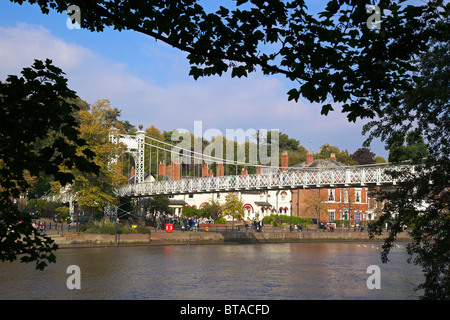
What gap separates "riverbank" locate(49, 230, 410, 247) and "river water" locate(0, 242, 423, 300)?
7.96ft

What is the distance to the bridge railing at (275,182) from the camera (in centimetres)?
4950

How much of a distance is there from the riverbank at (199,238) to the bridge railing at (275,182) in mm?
5424

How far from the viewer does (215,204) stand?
73500 millimetres

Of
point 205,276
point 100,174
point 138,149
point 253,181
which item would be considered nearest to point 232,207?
point 253,181

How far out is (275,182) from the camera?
56125 millimetres

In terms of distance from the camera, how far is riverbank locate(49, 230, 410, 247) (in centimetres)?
4272

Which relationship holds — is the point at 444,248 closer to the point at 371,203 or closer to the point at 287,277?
the point at 287,277

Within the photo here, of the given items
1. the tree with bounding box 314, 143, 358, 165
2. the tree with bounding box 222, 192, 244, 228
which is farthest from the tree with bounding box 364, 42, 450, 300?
the tree with bounding box 314, 143, 358, 165

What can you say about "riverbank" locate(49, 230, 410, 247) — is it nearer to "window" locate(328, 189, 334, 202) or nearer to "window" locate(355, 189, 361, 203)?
"window" locate(328, 189, 334, 202)

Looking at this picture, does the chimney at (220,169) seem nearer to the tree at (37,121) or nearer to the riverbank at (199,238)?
the riverbank at (199,238)

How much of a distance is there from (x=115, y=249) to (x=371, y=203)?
51.9 meters

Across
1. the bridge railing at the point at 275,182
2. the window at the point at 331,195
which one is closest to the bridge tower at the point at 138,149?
the bridge railing at the point at 275,182

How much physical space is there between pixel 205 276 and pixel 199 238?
75.0 feet

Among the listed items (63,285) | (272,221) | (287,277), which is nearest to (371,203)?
(272,221)
